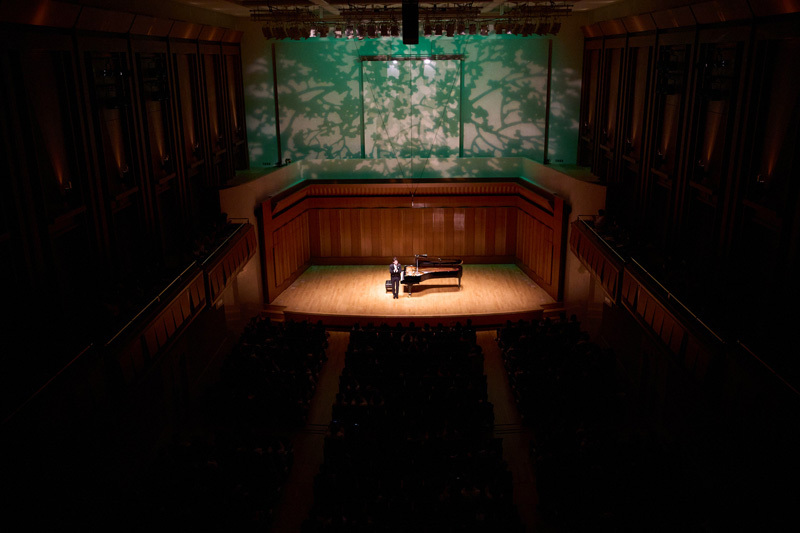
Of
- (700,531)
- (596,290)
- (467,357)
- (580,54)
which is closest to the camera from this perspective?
(700,531)

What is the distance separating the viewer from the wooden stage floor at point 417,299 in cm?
1129

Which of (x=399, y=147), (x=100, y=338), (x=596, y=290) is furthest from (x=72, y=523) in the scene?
(x=399, y=147)

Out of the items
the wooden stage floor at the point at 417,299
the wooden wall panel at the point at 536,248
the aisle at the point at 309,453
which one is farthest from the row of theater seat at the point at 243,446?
the wooden wall panel at the point at 536,248

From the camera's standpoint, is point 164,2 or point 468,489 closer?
point 468,489

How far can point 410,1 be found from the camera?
309 inches

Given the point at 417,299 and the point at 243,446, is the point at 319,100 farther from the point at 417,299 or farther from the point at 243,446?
the point at 243,446

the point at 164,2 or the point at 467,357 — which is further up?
the point at 164,2

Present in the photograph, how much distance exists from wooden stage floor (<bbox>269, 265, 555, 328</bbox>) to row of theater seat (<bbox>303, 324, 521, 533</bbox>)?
192 cm

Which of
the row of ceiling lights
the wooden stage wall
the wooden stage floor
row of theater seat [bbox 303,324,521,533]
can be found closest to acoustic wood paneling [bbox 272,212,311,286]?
the wooden stage wall

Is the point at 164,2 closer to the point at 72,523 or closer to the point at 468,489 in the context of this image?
the point at 72,523

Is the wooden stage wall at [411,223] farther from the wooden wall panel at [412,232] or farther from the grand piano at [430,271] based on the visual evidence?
the grand piano at [430,271]

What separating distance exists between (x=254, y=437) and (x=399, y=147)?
27.9 feet

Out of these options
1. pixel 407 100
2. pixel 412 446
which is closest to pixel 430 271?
pixel 407 100

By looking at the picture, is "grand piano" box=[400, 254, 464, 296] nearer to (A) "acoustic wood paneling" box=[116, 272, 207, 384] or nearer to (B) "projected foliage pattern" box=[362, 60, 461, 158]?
(B) "projected foliage pattern" box=[362, 60, 461, 158]
